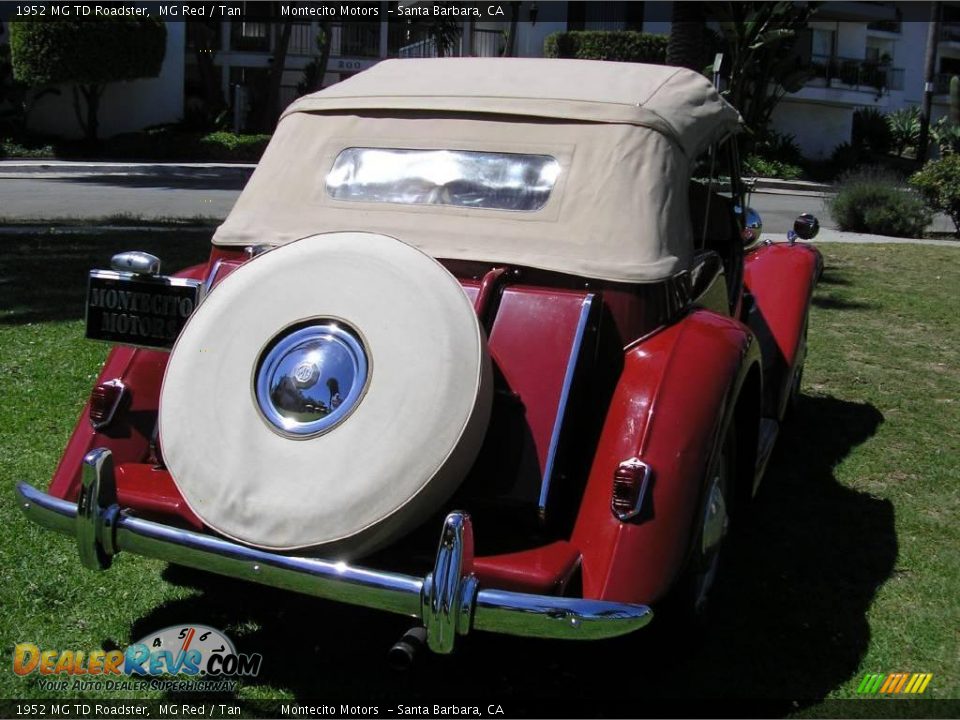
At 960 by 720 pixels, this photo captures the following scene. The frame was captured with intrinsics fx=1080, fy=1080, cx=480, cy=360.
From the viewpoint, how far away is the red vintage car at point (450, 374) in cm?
285

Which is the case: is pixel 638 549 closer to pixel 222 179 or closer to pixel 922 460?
pixel 922 460

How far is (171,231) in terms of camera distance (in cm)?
1151

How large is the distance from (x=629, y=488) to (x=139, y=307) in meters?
1.80

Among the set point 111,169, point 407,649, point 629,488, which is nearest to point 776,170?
point 111,169

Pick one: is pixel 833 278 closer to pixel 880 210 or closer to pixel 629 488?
pixel 880 210

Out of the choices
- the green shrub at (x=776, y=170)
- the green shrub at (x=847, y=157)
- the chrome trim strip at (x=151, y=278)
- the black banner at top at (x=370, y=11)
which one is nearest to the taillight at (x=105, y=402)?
the chrome trim strip at (x=151, y=278)

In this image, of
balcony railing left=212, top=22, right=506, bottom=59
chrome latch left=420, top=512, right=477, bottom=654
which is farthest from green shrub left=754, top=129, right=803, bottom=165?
chrome latch left=420, top=512, right=477, bottom=654

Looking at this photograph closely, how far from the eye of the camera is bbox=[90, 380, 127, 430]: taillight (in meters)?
3.59

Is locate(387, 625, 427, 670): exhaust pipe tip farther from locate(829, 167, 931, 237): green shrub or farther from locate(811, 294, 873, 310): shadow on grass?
locate(829, 167, 931, 237): green shrub

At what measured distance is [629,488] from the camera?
3.03 m

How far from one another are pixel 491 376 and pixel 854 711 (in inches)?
60.6

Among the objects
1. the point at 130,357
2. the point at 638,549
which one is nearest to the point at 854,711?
the point at 638,549

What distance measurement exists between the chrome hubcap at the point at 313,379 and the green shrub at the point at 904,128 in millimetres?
38665

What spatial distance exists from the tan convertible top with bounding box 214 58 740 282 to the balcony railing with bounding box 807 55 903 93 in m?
37.1
